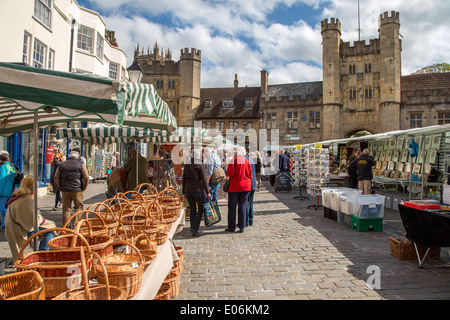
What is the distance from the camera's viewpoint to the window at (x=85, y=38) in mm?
18344

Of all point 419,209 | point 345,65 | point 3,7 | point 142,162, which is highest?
point 345,65

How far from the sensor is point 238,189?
7164 millimetres

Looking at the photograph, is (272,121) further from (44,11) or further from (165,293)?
(165,293)

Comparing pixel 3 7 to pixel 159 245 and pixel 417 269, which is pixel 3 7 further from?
pixel 417 269

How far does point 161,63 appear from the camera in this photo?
140ft

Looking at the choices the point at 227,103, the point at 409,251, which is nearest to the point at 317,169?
the point at 409,251

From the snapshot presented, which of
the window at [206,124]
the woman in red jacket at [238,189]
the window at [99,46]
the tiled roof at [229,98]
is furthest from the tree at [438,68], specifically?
the woman in red jacket at [238,189]

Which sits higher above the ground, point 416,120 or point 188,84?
point 188,84

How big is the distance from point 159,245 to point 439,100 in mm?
36885

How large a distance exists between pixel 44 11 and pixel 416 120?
34.5 meters

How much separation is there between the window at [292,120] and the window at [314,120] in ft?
5.31

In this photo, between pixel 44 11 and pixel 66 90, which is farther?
pixel 44 11

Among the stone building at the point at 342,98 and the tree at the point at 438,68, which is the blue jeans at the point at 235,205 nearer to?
the stone building at the point at 342,98
